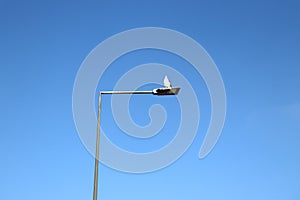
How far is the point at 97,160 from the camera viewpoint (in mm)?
12555

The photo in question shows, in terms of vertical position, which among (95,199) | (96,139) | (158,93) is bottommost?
(95,199)

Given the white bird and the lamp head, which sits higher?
the white bird

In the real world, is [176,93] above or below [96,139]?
above

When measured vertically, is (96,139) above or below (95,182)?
above

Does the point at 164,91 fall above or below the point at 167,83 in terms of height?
below

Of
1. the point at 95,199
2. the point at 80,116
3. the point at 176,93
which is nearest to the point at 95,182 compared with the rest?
the point at 95,199

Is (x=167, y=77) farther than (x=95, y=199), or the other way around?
(x=167, y=77)

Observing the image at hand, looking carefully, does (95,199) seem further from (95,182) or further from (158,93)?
(158,93)

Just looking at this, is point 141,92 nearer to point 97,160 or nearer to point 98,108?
point 98,108

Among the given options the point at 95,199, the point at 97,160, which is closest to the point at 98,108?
the point at 97,160

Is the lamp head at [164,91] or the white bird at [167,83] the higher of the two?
the white bird at [167,83]

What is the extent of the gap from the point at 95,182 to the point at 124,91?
211 centimetres

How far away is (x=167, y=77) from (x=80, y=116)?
83.5 inches

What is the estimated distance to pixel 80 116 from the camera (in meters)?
13.2
